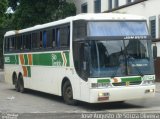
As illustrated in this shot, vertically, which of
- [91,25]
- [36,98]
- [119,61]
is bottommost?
[36,98]

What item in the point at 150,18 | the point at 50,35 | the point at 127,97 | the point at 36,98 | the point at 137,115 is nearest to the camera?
the point at 137,115

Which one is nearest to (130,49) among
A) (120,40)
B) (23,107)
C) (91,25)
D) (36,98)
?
(120,40)

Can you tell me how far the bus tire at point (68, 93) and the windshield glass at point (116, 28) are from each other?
2.51 m

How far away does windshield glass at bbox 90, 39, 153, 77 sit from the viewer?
634 inches

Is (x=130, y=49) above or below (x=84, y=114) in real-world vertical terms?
above

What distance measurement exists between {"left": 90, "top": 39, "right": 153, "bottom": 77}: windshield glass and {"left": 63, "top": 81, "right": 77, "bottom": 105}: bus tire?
2092 millimetres

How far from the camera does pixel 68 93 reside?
18109 millimetres

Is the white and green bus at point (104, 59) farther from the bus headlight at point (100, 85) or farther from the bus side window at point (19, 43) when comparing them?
the bus side window at point (19, 43)

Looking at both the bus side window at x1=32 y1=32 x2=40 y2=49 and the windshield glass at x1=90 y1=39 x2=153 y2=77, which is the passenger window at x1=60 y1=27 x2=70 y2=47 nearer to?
the windshield glass at x1=90 y1=39 x2=153 y2=77

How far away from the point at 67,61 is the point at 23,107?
88.8 inches

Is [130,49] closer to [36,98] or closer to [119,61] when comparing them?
[119,61]

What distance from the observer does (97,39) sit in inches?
640

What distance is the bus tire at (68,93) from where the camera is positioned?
17844 mm

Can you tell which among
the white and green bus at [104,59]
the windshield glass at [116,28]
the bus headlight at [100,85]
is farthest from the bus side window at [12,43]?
the bus headlight at [100,85]
